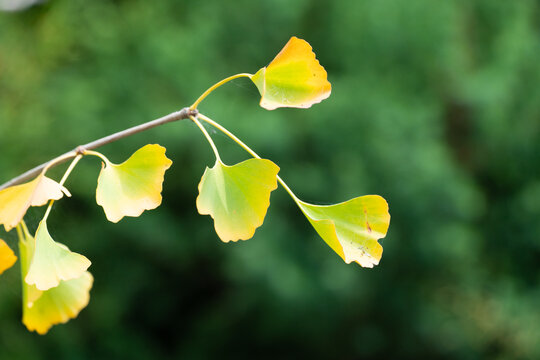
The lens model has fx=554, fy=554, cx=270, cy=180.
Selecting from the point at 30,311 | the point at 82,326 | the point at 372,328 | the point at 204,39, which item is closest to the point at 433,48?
the point at 204,39

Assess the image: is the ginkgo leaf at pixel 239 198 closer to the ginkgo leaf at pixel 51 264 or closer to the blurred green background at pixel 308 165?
the ginkgo leaf at pixel 51 264

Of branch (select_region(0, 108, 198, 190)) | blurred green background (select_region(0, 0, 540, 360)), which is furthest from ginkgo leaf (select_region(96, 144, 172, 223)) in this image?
blurred green background (select_region(0, 0, 540, 360))

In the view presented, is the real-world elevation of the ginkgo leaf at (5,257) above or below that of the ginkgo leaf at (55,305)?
above

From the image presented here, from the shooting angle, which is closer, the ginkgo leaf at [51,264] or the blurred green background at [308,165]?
the ginkgo leaf at [51,264]

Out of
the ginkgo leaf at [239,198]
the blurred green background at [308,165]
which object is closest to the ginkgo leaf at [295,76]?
the ginkgo leaf at [239,198]

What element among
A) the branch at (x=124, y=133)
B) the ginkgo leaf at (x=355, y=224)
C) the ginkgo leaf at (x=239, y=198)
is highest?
the branch at (x=124, y=133)

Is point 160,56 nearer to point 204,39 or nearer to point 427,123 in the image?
point 204,39
